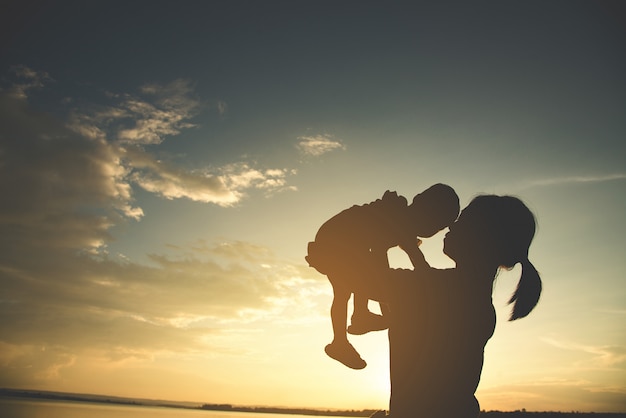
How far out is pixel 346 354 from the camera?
2414 mm

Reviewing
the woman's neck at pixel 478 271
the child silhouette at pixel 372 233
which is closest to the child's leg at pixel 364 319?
the child silhouette at pixel 372 233

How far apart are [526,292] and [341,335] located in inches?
47.7

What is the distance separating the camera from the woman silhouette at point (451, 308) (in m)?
1.98

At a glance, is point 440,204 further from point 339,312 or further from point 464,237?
point 339,312

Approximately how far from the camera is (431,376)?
199cm

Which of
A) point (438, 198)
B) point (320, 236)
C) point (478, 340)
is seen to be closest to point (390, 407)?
point (478, 340)

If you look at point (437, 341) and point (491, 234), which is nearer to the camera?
point (437, 341)

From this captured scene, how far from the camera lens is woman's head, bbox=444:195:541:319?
88.0 inches

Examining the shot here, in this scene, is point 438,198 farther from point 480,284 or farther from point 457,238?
point 480,284

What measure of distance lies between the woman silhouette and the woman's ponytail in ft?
0.40

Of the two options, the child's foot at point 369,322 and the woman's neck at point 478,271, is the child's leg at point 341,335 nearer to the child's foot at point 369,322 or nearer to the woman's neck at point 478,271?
the child's foot at point 369,322

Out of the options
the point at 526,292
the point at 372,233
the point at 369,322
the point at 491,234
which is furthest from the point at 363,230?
the point at 526,292

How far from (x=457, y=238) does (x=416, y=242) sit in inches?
10.0

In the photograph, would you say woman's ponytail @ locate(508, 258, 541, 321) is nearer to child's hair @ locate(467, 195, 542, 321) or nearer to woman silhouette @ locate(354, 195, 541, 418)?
child's hair @ locate(467, 195, 542, 321)
